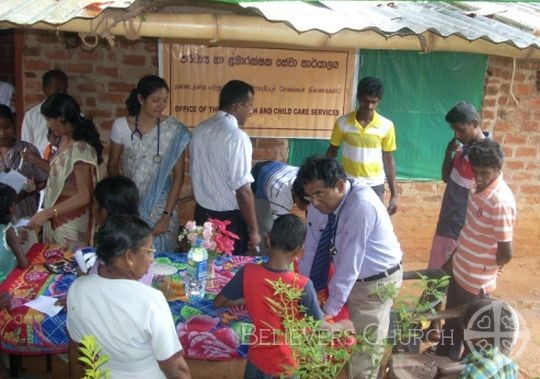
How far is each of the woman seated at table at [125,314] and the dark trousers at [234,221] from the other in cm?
177

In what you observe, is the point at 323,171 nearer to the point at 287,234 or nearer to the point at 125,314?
→ the point at 287,234

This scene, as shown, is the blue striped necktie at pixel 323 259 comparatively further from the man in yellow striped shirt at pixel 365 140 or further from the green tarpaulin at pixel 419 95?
the green tarpaulin at pixel 419 95

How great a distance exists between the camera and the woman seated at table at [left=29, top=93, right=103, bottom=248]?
3.68 meters

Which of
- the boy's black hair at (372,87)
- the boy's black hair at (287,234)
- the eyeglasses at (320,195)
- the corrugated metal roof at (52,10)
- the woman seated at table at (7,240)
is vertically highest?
the corrugated metal roof at (52,10)

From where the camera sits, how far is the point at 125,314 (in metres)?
2.13

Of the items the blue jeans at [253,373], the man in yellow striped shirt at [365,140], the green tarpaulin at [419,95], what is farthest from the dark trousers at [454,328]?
the green tarpaulin at [419,95]

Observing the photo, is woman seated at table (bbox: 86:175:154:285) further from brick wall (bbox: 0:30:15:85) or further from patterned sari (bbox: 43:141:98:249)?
brick wall (bbox: 0:30:15:85)

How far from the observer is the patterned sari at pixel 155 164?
4031 millimetres

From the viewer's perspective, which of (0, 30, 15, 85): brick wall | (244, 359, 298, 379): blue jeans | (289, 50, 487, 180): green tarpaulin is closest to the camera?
(244, 359, 298, 379): blue jeans

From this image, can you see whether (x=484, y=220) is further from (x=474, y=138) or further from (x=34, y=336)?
(x=34, y=336)

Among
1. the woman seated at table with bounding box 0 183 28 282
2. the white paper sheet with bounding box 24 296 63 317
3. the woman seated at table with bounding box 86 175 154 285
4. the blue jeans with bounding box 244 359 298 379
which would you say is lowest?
the blue jeans with bounding box 244 359 298 379

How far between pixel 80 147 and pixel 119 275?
165cm

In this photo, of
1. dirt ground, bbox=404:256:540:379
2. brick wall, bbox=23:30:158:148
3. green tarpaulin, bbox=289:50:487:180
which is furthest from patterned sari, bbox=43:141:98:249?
dirt ground, bbox=404:256:540:379

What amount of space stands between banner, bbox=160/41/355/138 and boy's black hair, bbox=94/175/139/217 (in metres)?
2.36
